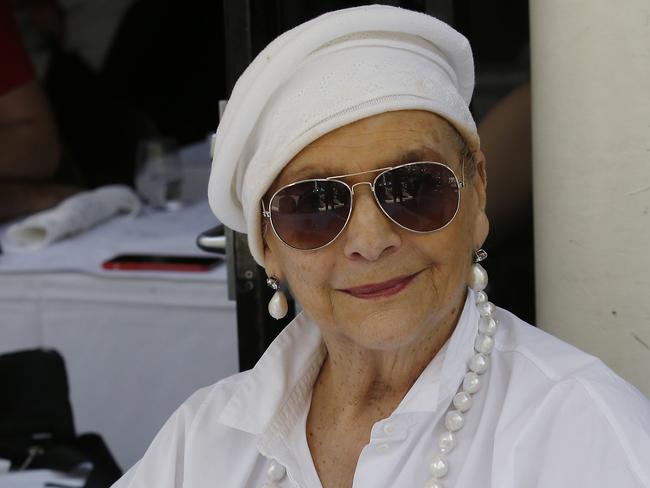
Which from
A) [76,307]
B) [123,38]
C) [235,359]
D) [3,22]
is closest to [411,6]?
[235,359]

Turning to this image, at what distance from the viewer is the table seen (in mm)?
2900

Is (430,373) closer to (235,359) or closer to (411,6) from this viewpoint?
(411,6)

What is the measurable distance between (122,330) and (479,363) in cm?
168

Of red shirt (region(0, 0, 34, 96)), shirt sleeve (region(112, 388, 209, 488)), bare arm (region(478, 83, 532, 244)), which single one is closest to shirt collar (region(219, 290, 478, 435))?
shirt sleeve (region(112, 388, 209, 488))

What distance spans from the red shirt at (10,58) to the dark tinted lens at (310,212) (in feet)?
8.20

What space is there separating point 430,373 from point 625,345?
0.50 m

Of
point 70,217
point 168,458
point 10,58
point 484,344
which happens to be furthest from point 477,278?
point 10,58

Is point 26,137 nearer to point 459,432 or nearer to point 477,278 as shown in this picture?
point 477,278

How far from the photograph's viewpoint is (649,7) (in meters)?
1.76

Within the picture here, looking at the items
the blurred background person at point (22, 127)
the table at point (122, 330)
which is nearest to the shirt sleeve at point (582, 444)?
the table at point (122, 330)

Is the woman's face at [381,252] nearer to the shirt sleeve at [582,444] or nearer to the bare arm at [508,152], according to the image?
the shirt sleeve at [582,444]

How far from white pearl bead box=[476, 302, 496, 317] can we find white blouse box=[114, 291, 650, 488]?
1 centimetres

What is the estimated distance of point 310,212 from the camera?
1.54 m

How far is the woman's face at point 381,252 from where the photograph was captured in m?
1.51
